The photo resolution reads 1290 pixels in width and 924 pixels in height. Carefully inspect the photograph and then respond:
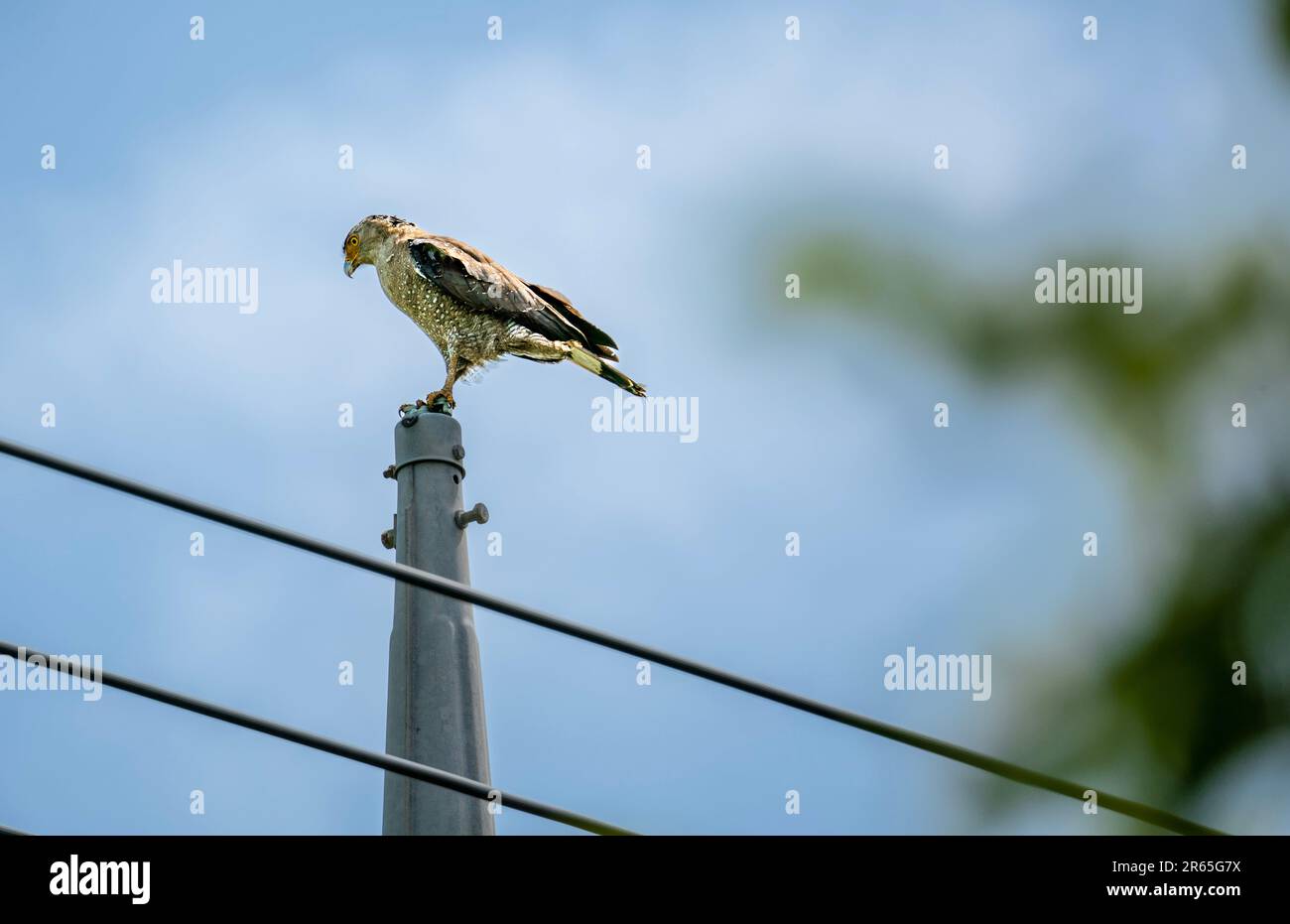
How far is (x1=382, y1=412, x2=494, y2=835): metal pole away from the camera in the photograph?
4691 mm

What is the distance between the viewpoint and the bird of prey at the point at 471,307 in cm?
792

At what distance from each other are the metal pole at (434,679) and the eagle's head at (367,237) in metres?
3.26

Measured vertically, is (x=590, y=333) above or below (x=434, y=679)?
above

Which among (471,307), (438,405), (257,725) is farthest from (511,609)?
(471,307)

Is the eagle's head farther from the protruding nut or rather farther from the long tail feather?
the protruding nut

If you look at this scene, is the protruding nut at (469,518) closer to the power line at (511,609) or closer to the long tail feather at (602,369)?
the power line at (511,609)

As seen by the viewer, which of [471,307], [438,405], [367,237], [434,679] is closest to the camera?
[434,679]

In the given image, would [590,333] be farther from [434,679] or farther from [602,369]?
[434,679]

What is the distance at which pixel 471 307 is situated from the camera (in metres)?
7.93

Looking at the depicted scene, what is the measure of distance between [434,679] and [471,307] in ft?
11.3

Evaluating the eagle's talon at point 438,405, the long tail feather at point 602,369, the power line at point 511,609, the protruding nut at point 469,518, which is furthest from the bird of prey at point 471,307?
the power line at point 511,609
